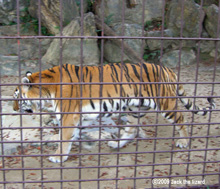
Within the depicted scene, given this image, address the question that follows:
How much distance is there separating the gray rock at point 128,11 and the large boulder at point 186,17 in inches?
21.3

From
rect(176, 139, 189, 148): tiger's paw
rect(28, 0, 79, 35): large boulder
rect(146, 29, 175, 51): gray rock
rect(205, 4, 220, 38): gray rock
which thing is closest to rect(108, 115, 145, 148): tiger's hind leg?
rect(176, 139, 189, 148): tiger's paw

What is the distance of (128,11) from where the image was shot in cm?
1008

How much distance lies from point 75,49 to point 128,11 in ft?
8.57

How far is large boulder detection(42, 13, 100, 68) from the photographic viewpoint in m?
8.98

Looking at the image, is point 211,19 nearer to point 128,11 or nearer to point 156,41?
point 156,41

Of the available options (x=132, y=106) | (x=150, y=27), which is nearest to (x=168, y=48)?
(x=150, y=27)

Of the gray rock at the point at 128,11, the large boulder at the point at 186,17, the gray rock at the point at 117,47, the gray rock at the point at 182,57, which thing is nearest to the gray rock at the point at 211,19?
the large boulder at the point at 186,17

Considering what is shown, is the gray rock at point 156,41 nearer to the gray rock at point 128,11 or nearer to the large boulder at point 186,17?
the large boulder at point 186,17

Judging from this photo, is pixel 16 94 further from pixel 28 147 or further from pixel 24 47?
pixel 24 47

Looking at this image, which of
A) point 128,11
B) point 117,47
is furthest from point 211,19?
point 117,47

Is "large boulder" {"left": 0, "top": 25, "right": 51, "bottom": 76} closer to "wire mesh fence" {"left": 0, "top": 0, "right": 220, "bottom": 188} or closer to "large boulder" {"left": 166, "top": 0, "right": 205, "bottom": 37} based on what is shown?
"wire mesh fence" {"left": 0, "top": 0, "right": 220, "bottom": 188}

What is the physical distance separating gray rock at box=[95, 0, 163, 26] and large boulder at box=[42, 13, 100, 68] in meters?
0.91

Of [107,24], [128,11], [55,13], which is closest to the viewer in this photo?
[55,13]

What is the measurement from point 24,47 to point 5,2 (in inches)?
81.7
